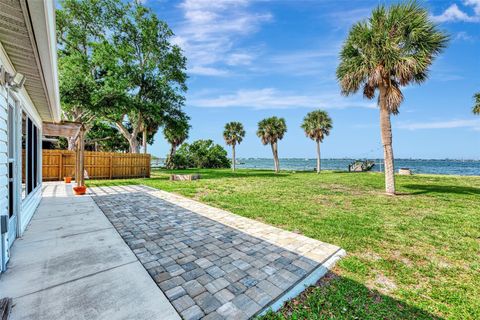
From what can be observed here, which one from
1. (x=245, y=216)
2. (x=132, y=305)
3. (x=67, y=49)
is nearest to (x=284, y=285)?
(x=132, y=305)

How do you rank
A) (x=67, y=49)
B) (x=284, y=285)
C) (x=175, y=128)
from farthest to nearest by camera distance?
(x=175, y=128), (x=67, y=49), (x=284, y=285)

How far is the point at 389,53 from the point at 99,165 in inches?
678

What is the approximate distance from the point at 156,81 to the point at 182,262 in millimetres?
16570

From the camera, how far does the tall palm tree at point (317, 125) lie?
24547mm

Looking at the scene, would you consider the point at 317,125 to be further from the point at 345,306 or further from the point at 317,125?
the point at 345,306

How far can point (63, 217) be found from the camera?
201 inches

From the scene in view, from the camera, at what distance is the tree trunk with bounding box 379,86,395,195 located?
28.6 feet

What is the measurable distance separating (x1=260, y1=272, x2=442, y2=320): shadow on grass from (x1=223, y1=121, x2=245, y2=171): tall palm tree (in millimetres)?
25411

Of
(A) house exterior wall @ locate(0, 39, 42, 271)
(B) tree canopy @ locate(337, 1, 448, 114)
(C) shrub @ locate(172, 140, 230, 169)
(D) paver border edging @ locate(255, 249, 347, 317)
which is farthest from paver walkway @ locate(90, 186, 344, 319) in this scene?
(C) shrub @ locate(172, 140, 230, 169)

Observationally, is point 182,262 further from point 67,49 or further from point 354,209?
point 67,49

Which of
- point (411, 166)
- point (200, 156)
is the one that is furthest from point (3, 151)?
point (411, 166)

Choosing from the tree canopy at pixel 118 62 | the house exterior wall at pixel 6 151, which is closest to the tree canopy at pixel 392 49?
the house exterior wall at pixel 6 151

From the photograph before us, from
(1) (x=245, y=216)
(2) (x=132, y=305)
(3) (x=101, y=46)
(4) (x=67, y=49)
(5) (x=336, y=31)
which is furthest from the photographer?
(4) (x=67, y=49)

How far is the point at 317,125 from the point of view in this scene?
24688 mm
